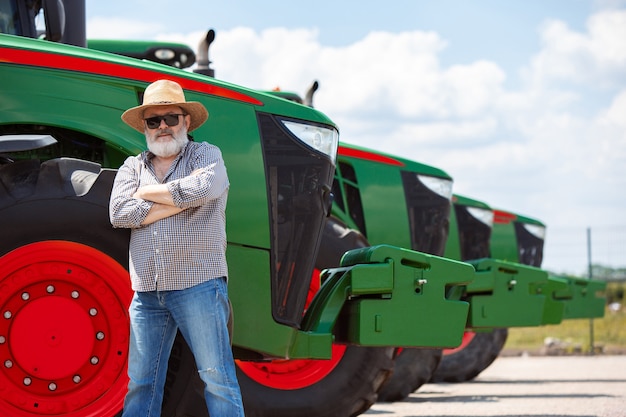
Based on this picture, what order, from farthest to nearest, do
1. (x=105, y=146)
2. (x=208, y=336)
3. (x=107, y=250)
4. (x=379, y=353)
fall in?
(x=379, y=353) → (x=105, y=146) → (x=107, y=250) → (x=208, y=336)

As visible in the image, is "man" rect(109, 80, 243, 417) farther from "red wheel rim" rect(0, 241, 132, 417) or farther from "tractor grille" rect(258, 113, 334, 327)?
"tractor grille" rect(258, 113, 334, 327)

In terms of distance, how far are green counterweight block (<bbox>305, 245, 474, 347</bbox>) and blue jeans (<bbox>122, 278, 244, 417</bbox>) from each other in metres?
1.23

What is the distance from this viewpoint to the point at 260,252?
5406mm

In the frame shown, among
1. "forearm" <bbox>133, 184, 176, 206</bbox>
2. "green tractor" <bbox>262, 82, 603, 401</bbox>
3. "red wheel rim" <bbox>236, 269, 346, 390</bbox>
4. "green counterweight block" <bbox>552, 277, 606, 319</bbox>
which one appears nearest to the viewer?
"forearm" <bbox>133, 184, 176, 206</bbox>

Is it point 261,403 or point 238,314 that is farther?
point 261,403

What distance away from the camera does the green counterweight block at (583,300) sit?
44.9 ft

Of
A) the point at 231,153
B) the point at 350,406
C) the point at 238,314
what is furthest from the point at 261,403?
the point at 231,153

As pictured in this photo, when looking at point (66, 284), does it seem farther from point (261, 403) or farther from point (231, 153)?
point (261, 403)

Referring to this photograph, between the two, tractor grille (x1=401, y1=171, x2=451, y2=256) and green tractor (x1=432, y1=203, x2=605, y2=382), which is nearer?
tractor grille (x1=401, y1=171, x2=451, y2=256)

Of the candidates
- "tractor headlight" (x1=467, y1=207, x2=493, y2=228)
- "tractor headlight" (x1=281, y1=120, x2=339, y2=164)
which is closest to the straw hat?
"tractor headlight" (x1=281, y1=120, x2=339, y2=164)

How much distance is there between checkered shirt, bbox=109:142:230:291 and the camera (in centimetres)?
441

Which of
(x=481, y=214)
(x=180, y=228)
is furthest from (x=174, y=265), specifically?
(x=481, y=214)

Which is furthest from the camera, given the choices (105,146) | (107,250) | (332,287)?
(332,287)

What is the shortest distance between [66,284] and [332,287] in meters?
1.61
